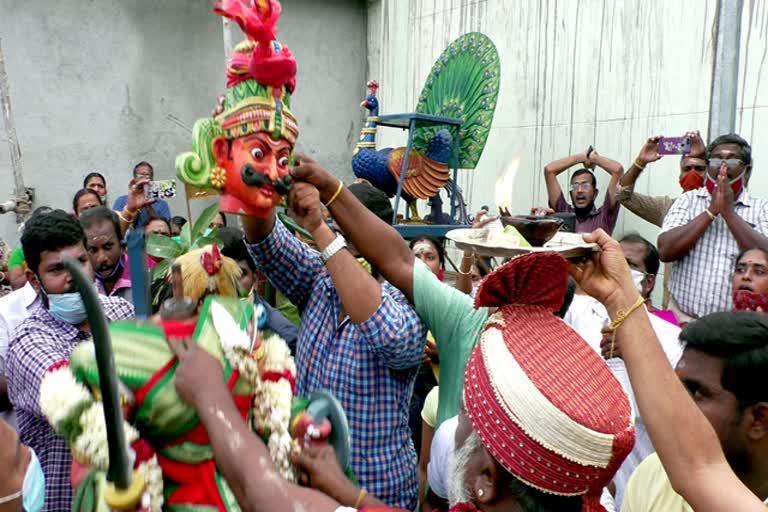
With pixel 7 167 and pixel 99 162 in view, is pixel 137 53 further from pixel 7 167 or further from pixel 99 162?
pixel 7 167

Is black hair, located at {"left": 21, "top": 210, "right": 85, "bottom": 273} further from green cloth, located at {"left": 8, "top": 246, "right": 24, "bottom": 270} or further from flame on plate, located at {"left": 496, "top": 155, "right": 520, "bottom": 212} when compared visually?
flame on plate, located at {"left": 496, "top": 155, "right": 520, "bottom": 212}

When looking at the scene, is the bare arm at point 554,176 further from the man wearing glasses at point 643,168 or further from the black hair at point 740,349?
the black hair at point 740,349

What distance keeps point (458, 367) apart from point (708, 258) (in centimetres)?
236

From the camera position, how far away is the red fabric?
137 cm

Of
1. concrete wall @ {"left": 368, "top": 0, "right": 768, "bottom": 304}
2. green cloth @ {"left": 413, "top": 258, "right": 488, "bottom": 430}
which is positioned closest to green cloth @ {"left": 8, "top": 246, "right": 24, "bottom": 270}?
green cloth @ {"left": 413, "top": 258, "right": 488, "bottom": 430}

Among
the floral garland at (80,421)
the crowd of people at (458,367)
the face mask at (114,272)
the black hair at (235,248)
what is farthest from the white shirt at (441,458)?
the face mask at (114,272)

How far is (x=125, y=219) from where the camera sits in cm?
400

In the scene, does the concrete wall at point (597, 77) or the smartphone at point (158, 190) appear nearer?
the smartphone at point (158, 190)

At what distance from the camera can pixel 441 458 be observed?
1.85m

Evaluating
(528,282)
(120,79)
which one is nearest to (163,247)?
(528,282)

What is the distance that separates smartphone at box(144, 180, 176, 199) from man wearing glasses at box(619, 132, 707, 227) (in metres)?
3.32

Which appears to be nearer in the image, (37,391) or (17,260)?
(37,391)

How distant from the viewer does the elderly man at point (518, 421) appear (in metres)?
1.23

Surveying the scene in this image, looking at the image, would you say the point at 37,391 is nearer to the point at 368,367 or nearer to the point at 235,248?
the point at 368,367
